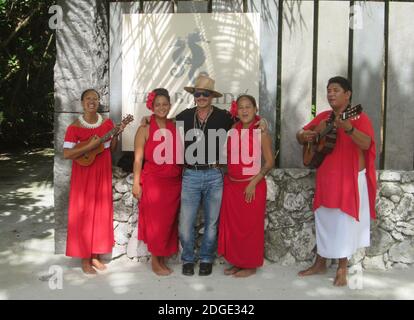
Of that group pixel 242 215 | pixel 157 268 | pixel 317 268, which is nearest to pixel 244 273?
pixel 242 215

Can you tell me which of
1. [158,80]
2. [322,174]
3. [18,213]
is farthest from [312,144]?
[18,213]

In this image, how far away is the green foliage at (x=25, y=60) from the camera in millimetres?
8453

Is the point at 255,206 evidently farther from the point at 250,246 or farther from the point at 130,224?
the point at 130,224

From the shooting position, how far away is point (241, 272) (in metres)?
4.44

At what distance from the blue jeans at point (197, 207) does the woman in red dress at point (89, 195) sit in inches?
27.9

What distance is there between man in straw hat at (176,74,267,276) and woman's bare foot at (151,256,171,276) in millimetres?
165

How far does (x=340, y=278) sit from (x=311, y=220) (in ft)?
2.20

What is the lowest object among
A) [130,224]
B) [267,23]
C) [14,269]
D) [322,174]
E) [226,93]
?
[14,269]

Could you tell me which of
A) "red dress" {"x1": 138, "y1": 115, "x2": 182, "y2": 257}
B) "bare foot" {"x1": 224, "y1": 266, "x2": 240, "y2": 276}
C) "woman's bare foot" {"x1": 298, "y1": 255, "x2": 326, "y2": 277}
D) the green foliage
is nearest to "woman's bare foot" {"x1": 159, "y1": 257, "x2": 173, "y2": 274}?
"red dress" {"x1": 138, "y1": 115, "x2": 182, "y2": 257}

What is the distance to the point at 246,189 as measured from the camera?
437cm

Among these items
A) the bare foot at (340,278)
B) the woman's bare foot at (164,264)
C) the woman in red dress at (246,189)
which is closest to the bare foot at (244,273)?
the woman in red dress at (246,189)

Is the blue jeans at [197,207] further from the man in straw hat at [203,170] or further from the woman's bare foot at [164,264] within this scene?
the woman's bare foot at [164,264]

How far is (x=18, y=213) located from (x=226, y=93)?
3.38 metres

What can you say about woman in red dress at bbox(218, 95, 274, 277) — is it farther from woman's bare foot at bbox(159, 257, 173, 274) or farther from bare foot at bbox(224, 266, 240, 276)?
woman's bare foot at bbox(159, 257, 173, 274)
